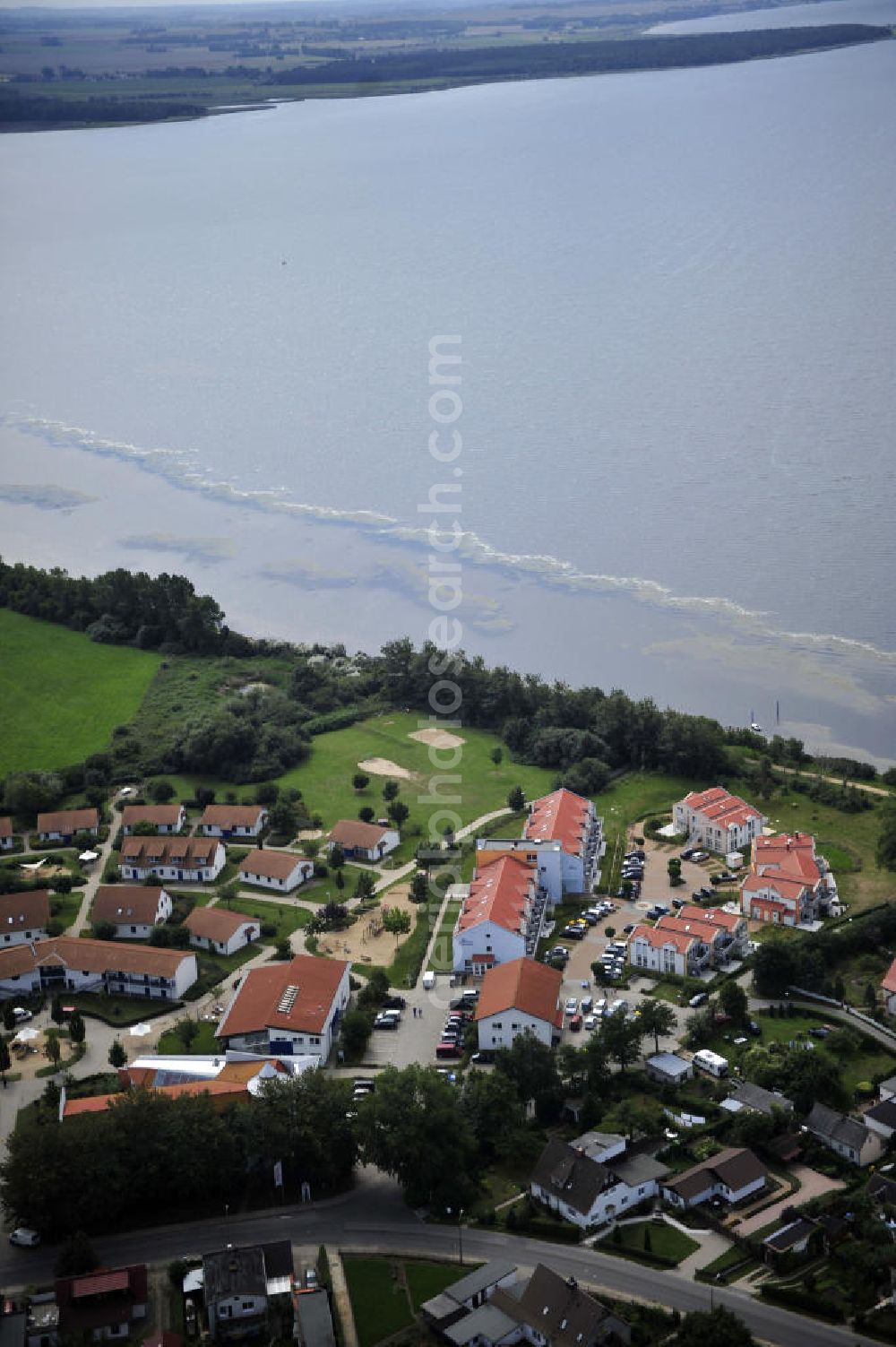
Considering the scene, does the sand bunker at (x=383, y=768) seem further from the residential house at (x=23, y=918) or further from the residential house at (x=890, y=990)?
the residential house at (x=890, y=990)

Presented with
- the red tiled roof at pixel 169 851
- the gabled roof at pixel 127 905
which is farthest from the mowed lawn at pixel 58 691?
the gabled roof at pixel 127 905

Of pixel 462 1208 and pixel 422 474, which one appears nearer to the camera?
pixel 462 1208

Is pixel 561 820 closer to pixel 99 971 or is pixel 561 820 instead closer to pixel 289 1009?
pixel 289 1009

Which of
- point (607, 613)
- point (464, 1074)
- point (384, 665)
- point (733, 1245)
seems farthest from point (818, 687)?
point (733, 1245)

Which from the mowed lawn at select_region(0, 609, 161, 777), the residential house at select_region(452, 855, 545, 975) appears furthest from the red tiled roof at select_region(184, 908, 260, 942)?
the mowed lawn at select_region(0, 609, 161, 777)

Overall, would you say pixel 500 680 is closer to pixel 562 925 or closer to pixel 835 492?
pixel 562 925

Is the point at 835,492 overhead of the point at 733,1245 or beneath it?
overhead

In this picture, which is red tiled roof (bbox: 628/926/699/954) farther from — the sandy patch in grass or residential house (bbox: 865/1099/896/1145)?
residential house (bbox: 865/1099/896/1145)
